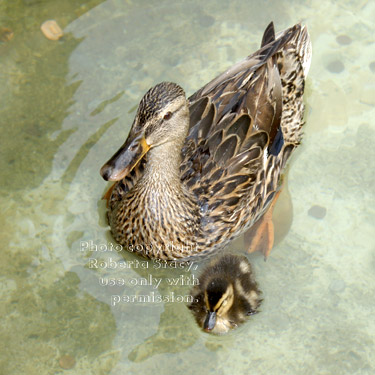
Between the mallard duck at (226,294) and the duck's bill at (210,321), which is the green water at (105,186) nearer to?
the mallard duck at (226,294)

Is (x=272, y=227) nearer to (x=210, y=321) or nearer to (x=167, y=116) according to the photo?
(x=210, y=321)

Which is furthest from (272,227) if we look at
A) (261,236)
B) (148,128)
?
(148,128)

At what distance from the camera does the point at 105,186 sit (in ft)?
10.7

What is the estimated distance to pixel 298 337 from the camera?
294 centimetres

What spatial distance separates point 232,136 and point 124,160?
0.62 meters

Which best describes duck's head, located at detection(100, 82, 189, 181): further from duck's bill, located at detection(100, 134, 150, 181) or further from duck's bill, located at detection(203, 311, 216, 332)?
duck's bill, located at detection(203, 311, 216, 332)

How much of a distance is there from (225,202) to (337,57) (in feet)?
5.02

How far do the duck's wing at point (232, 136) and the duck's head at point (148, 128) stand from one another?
359mm

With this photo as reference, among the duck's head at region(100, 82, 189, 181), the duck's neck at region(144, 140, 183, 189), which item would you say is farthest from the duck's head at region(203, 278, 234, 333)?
the duck's head at region(100, 82, 189, 181)

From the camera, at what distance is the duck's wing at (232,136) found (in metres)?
2.82

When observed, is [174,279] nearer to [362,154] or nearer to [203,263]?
[203,263]

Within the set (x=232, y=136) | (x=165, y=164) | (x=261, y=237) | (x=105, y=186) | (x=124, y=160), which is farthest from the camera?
(x=105, y=186)

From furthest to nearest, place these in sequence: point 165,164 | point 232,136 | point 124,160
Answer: point 232,136
point 165,164
point 124,160

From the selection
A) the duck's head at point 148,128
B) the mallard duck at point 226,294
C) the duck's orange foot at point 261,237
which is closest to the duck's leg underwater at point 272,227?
the duck's orange foot at point 261,237
